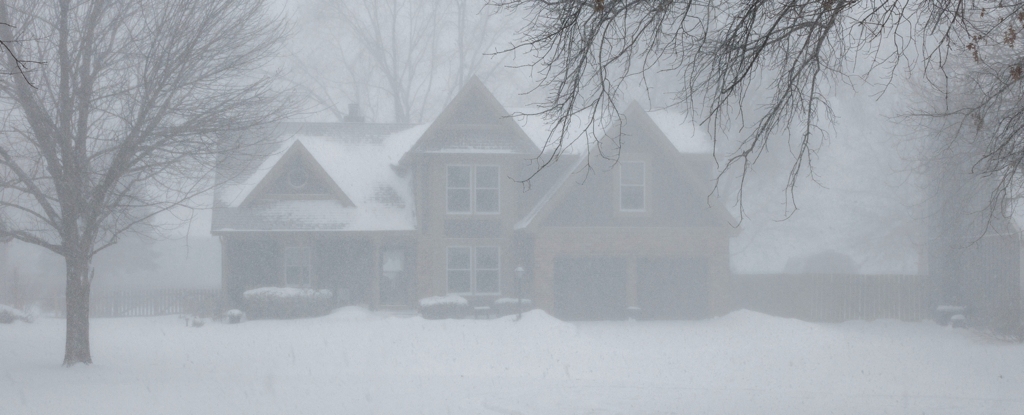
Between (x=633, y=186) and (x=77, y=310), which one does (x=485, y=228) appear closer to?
(x=633, y=186)

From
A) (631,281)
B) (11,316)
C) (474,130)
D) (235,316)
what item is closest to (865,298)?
(631,281)

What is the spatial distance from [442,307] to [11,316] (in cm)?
1197

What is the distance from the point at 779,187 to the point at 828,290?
19419 millimetres

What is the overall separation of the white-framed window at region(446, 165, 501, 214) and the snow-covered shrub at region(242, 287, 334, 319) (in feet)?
16.0

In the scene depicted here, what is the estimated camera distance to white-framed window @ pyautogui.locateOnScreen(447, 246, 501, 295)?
2775 cm

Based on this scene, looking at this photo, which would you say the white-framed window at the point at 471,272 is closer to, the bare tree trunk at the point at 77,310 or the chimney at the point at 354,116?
the chimney at the point at 354,116

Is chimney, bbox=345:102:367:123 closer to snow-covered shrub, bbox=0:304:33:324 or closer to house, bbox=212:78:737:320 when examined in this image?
house, bbox=212:78:737:320

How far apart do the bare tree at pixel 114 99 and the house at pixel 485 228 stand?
1137 centimetres

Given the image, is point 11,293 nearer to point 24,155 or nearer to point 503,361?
point 24,155

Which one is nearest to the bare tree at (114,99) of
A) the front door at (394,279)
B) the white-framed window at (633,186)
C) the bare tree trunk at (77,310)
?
the bare tree trunk at (77,310)

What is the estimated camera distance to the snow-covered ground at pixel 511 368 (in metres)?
12.9

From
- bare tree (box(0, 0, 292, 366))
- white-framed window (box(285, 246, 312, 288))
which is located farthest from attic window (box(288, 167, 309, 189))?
bare tree (box(0, 0, 292, 366))

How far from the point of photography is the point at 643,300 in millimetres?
28469

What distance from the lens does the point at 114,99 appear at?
1502 centimetres
